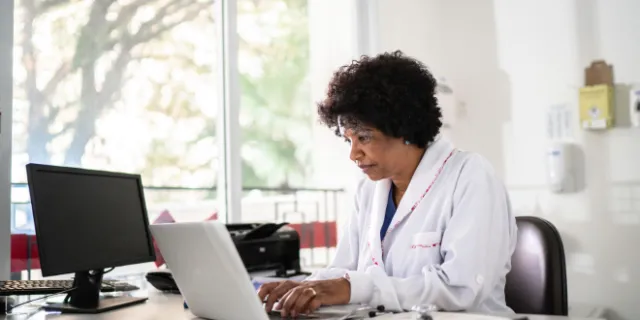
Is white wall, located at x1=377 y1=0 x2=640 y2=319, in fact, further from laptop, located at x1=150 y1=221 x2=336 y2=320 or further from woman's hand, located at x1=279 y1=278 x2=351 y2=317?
laptop, located at x1=150 y1=221 x2=336 y2=320

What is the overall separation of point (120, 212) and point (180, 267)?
1.51 ft

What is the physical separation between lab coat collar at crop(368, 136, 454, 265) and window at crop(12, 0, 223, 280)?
1138 mm

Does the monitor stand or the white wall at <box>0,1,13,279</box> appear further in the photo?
the white wall at <box>0,1,13,279</box>

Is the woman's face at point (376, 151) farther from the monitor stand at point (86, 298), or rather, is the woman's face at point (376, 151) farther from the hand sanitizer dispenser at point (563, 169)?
the hand sanitizer dispenser at point (563, 169)

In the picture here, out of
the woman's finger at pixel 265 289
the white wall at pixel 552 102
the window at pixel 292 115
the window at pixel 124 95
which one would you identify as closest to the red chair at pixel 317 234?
the window at pixel 292 115

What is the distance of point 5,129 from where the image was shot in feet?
6.49

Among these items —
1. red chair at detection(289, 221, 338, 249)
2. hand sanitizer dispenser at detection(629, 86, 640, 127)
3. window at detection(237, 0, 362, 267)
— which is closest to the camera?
hand sanitizer dispenser at detection(629, 86, 640, 127)

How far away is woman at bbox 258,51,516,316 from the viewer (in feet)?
4.34

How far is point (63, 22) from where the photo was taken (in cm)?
230

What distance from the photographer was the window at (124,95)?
216 centimetres

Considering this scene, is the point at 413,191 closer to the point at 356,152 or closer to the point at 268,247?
the point at 356,152

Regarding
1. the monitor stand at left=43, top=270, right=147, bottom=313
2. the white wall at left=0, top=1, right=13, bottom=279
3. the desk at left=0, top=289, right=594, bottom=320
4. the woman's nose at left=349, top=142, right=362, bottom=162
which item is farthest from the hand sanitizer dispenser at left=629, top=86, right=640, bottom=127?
the white wall at left=0, top=1, right=13, bottom=279

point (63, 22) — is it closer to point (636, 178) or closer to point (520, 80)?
point (520, 80)

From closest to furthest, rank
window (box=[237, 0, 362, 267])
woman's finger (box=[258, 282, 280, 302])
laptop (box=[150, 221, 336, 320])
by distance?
1. laptop (box=[150, 221, 336, 320])
2. woman's finger (box=[258, 282, 280, 302])
3. window (box=[237, 0, 362, 267])
